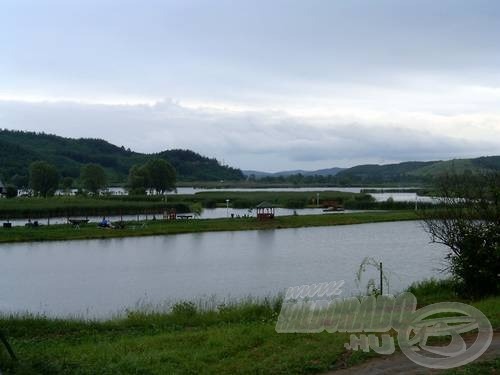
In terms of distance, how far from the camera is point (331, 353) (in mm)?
8266

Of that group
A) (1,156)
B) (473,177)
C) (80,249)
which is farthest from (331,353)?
(1,156)

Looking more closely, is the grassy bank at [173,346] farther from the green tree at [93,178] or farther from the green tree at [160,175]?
the green tree at [93,178]

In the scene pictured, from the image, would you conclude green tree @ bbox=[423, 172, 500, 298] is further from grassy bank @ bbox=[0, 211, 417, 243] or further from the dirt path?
grassy bank @ bbox=[0, 211, 417, 243]

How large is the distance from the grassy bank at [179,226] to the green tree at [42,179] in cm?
4219

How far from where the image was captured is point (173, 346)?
9758 mm

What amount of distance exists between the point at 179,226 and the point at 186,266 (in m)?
20.1

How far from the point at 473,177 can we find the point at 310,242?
21.4 metres

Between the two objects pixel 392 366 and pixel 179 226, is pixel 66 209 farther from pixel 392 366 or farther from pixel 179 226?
pixel 392 366

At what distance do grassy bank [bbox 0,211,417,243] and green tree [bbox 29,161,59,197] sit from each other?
4219 cm

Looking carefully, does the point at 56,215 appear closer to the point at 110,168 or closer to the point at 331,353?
the point at 331,353

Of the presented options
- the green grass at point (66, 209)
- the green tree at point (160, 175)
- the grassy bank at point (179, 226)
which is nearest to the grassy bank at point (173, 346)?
the grassy bank at point (179, 226)

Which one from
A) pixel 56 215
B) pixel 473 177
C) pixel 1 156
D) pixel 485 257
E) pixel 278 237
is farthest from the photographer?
pixel 1 156

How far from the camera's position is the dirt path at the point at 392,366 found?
739 centimetres

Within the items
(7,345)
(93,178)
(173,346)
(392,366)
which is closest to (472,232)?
(392,366)
